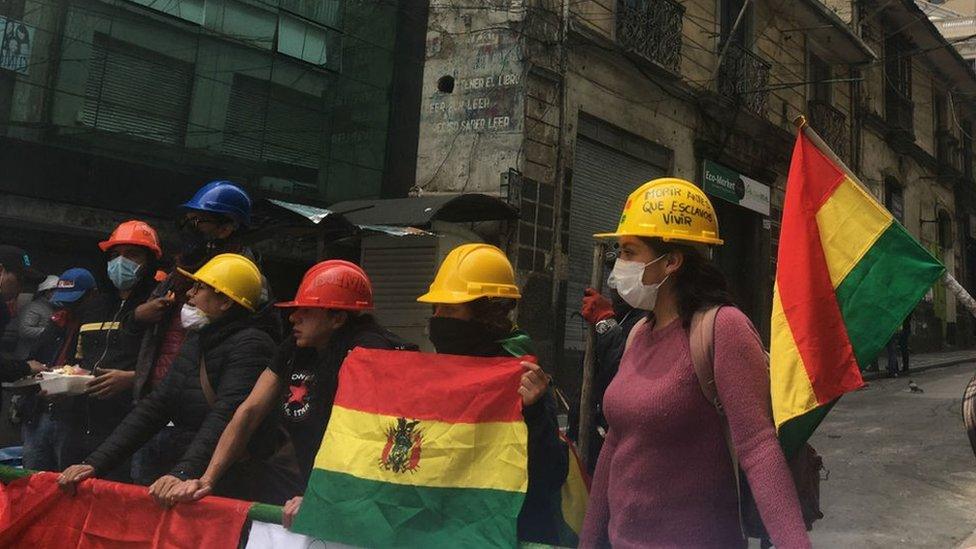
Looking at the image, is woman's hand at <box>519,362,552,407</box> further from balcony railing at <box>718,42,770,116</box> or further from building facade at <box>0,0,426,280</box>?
balcony railing at <box>718,42,770,116</box>

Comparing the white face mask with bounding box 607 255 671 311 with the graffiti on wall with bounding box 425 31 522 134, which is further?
the graffiti on wall with bounding box 425 31 522 134

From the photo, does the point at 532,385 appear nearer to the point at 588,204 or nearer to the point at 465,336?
the point at 465,336

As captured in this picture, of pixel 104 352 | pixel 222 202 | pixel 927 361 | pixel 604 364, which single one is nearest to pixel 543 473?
pixel 604 364

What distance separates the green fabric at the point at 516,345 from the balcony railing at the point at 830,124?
1511 cm

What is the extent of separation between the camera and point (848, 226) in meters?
2.06

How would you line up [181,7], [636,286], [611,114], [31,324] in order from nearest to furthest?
[636,286] < [31,324] < [181,7] < [611,114]

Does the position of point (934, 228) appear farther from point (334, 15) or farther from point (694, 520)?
point (694, 520)

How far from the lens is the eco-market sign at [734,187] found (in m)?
13.4

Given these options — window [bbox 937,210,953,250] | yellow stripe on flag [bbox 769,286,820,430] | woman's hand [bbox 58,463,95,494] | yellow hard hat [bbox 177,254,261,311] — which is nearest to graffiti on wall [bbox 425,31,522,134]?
yellow hard hat [bbox 177,254,261,311]

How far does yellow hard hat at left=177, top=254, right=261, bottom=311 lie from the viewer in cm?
318

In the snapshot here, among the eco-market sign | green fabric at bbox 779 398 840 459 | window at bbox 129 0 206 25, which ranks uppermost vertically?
window at bbox 129 0 206 25

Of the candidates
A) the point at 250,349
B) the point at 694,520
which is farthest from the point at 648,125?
the point at 694,520

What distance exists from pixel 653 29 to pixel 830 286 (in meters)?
10.9

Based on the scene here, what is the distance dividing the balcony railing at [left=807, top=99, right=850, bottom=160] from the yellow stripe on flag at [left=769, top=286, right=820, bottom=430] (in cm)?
1532
